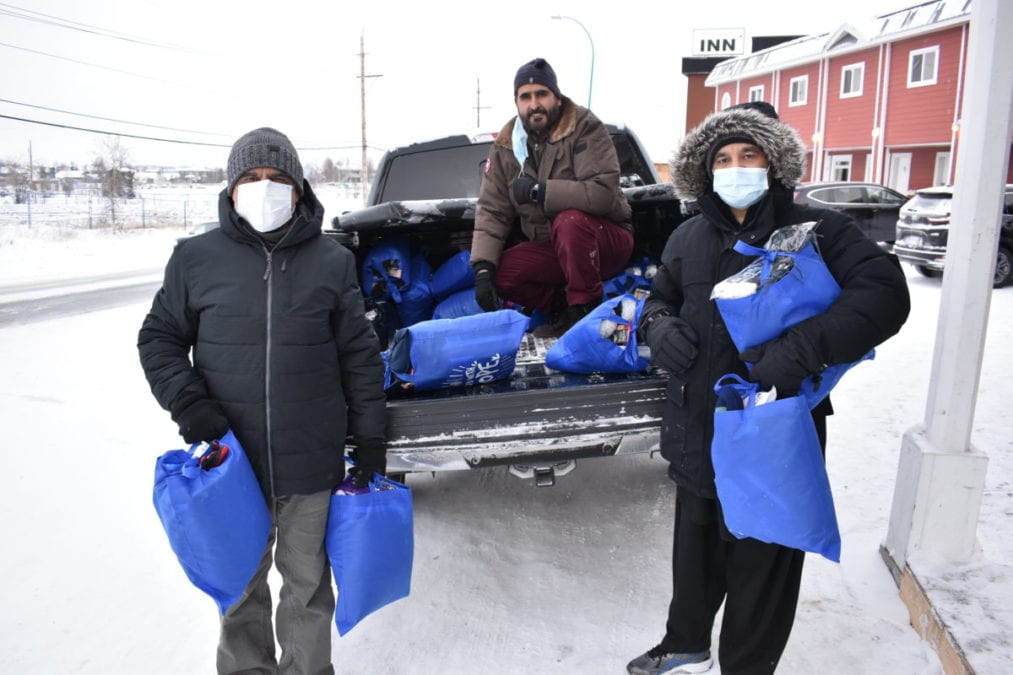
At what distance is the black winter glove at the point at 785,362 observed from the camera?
1.94 m

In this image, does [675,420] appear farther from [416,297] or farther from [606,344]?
[416,297]

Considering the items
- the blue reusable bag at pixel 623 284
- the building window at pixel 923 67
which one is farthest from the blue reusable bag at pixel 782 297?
the building window at pixel 923 67

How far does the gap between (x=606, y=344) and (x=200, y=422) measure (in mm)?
1498

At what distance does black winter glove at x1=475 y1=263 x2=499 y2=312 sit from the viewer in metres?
3.49

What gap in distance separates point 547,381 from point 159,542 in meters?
2.14

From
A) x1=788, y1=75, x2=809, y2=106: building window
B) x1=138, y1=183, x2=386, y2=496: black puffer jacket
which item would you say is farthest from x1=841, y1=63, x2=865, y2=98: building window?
x1=138, y1=183, x2=386, y2=496: black puffer jacket

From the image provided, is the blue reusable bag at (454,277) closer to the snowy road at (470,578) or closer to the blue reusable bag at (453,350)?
the snowy road at (470,578)

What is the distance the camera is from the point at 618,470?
445 centimetres

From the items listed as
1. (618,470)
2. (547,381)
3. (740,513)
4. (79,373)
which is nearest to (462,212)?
(547,381)

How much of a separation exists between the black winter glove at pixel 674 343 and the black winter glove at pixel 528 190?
132 centimetres

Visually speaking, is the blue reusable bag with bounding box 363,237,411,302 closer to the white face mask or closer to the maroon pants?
the maroon pants

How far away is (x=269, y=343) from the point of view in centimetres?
217

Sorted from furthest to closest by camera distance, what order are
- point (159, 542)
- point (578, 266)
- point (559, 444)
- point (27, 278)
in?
point (27, 278), point (159, 542), point (578, 266), point (559, 444)

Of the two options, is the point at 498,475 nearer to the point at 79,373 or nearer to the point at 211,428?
the point at 211,428
